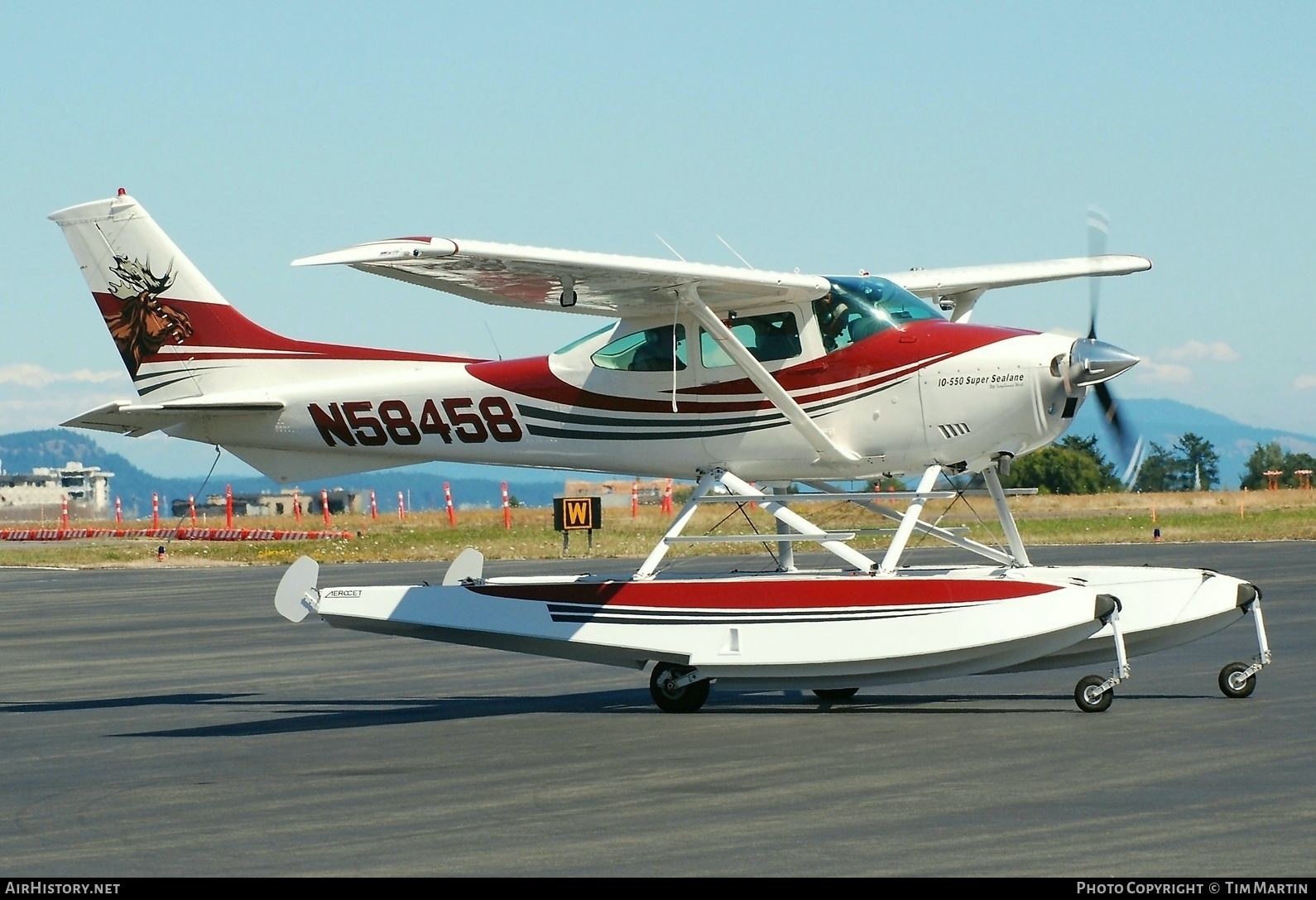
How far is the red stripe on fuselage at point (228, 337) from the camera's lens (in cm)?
A: 1501

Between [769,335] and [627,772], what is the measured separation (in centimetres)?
488

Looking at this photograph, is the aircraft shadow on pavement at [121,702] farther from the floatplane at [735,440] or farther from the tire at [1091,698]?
the tire at [1091,698]

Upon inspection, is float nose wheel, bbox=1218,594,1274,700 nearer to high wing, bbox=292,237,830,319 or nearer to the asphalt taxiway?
the asphalt taxiway

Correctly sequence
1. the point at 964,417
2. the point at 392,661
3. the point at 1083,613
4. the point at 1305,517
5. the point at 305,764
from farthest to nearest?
the point at 1305,517 < the point at 392,661 < the point at 964,417 < the point at 1083,613 < the point at 305,764

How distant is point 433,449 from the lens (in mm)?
14188

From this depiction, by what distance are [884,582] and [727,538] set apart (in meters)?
1.44

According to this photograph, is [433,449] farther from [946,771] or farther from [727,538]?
[946,771]

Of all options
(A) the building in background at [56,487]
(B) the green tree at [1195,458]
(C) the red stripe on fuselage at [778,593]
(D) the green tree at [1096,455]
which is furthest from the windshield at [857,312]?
(A) the building in background at [56,487]

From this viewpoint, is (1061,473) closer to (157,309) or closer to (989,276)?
(989,276)

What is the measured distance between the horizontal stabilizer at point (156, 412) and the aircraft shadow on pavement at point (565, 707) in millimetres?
2647

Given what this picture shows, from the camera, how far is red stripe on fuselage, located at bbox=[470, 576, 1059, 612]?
38.5 ft

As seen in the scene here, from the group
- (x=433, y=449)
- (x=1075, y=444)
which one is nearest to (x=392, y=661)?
(x=433, y=449)

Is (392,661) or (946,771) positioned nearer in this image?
(946,771)

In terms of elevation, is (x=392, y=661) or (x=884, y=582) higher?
(x=884, y=582)
